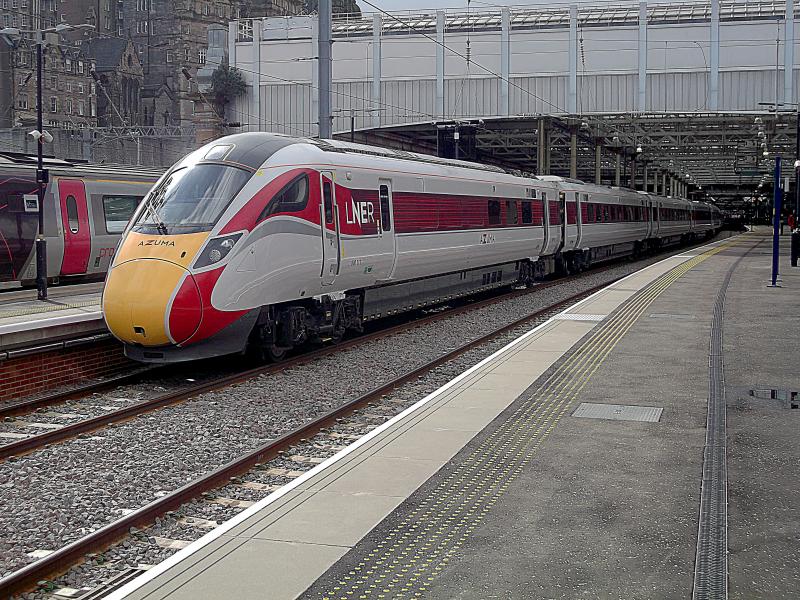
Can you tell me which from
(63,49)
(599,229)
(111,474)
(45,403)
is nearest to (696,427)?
(111,474)

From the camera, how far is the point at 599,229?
35781mm

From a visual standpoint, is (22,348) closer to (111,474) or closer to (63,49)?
(111,474)

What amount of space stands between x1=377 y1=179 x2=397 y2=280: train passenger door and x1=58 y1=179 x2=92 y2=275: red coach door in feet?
28.5

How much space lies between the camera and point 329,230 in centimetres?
1520

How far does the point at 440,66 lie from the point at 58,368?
1430 inches

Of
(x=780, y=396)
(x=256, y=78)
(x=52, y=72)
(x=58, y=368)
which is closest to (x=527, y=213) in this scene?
(x=780, y=396)

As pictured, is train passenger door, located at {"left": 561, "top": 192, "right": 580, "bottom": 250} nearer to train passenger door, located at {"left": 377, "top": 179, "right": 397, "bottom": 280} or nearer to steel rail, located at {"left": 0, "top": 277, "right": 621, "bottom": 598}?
train passenger door, located at {"left": 377, "top": 179, "right": 397, "bottom": 280}

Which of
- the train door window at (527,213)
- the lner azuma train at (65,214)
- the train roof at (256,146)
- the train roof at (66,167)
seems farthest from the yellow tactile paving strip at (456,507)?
the train door window at (527,213)

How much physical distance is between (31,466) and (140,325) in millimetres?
3805

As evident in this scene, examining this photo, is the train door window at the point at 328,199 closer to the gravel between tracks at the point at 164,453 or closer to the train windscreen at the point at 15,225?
the gravel between tracks at the point at 164,453

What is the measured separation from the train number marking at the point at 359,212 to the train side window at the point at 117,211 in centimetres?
907

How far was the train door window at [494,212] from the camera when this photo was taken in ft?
Result: 77.9

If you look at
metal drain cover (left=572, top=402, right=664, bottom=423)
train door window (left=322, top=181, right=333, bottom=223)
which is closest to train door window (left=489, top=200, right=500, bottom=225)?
train door window (left=322, top=181, right=333, bottom=223)

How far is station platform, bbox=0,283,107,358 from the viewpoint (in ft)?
41.3
